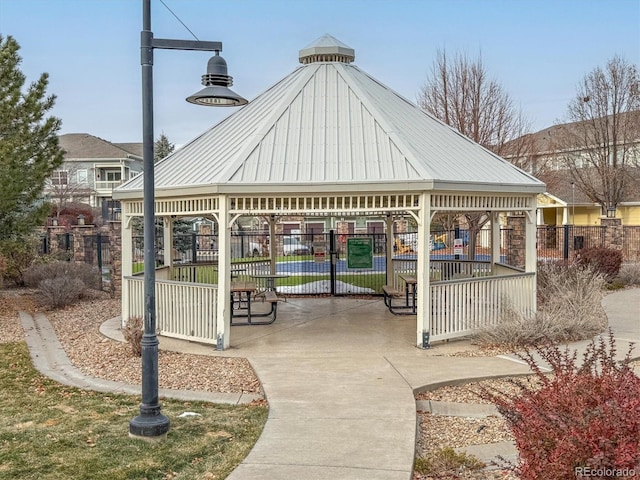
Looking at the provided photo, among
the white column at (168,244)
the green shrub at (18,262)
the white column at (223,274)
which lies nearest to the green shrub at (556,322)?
the white column at (223,274)

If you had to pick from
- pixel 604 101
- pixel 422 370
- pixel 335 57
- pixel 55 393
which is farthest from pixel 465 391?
pixel 604 101

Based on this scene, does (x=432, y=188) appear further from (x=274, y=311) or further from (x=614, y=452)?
(x=614, y=452)

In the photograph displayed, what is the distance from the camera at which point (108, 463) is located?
541 cm

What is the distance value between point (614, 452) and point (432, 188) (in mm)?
6249

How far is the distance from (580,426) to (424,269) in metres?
6.13

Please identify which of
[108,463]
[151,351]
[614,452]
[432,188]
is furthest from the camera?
[432,188]

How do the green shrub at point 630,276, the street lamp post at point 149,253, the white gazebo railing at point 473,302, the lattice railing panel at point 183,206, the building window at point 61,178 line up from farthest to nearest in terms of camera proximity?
the building window at point 61,178, the green shrub at point 630,276, the white gazebo railing at point 473,302, the lattice railing panel at point 183,206, the street lamp post at point 149,253

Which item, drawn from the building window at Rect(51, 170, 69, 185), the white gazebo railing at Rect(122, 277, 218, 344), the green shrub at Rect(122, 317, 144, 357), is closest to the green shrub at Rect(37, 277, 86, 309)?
the white gazebo railing at Rect(122, 277, 218, 344)

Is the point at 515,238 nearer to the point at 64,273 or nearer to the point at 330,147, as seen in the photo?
the point at 330,147

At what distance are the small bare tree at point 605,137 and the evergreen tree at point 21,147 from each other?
28.2 m

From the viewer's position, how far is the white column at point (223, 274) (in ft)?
32.5

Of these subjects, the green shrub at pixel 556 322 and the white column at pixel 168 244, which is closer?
the green shrub at pixel 556 322

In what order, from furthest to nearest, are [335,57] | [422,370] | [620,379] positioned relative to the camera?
[335,57] < [422,370] < [620,379]

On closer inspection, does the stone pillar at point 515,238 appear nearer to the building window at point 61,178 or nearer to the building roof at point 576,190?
the building roof at point 576,190
